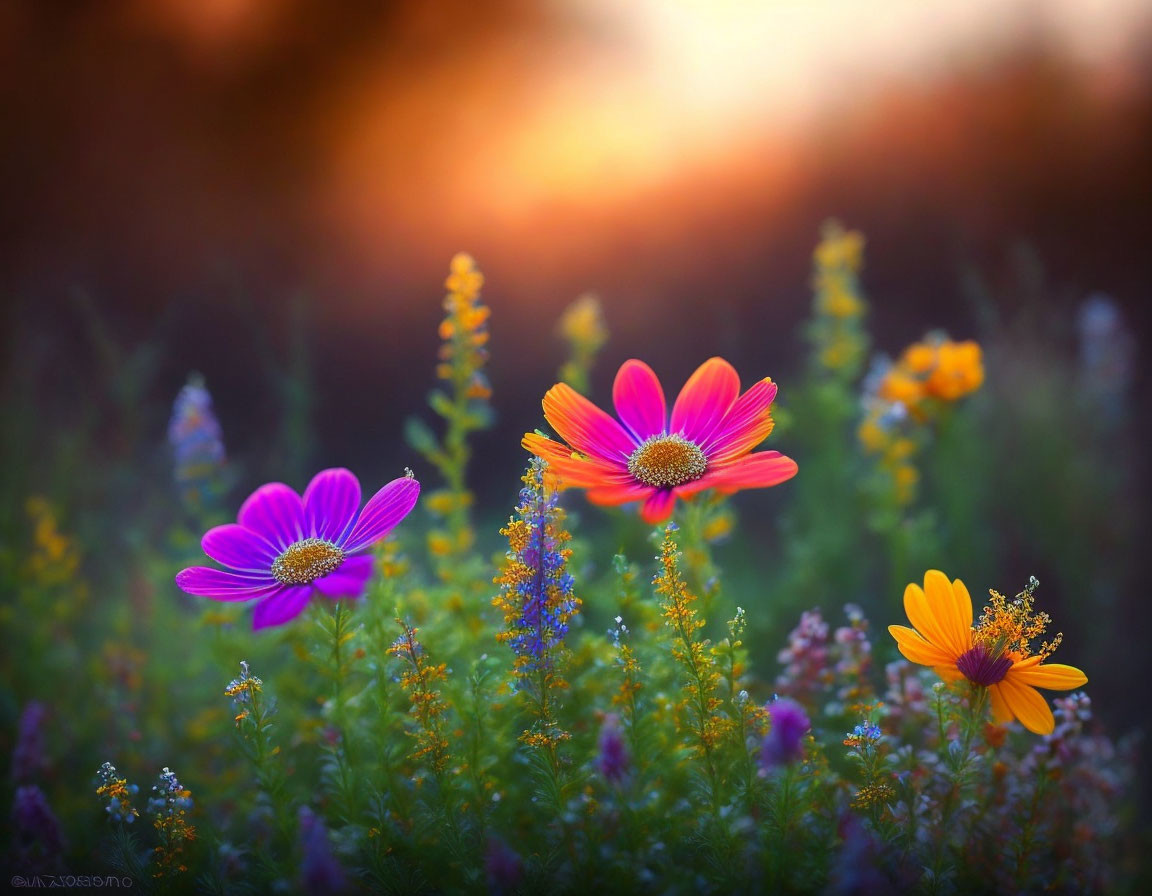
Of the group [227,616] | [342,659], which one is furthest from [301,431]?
[342,659]

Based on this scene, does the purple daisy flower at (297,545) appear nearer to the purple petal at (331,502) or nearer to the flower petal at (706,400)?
the purple petal at (331,502)

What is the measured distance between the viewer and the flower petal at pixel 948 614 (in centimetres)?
109

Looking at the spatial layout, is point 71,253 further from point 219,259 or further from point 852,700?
point 852,700

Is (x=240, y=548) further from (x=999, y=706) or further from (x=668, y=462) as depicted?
(x=999, y=706)

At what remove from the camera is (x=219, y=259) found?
11.0 ft

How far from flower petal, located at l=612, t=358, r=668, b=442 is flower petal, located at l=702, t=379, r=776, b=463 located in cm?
11

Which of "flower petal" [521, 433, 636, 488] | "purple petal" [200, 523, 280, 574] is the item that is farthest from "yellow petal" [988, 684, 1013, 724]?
"purple petal" [200, 523, 280, 574]

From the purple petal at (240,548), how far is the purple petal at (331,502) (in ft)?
0.22

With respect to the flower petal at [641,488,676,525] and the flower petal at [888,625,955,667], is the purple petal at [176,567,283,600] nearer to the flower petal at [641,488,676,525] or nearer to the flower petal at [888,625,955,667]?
the flower petal at [641,488,676,525]

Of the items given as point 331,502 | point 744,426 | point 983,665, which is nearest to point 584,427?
point 744,426

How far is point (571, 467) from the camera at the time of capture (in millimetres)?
1083

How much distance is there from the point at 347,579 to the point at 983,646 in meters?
0.85

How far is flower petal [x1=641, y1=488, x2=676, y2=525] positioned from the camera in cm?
98

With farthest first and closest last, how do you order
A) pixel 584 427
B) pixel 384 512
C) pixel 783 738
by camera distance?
pixel 584 427
pixel 384 512
pixel 783 738
